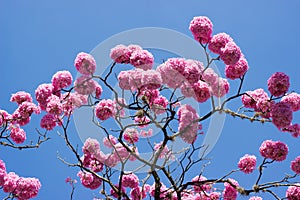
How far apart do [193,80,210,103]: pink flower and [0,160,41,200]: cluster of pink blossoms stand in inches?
122

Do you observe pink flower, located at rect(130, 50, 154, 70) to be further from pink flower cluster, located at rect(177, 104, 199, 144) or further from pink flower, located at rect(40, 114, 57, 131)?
pink flower, located at rect(40, 114, 57, 131)

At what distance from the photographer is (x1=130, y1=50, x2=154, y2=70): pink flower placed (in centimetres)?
447

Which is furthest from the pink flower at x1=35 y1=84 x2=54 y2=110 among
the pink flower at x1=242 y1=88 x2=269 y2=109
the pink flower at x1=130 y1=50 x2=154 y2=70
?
the pink flower at x1=242 y1=88 x2=269 y2=109

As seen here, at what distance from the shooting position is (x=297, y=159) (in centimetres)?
538

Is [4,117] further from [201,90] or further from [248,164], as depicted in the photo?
[248,164]

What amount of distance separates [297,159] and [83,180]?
3522 millimetres

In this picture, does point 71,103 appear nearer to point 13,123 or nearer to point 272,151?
point 13,123

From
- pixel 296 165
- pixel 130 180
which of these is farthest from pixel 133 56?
pixel 296 165

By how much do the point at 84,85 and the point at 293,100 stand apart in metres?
3.04

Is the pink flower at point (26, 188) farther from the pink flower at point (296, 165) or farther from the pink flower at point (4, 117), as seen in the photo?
the pink flower at point (296, 165)

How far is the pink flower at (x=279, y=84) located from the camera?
466 centimetres

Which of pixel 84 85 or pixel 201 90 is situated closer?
pixel 201 90

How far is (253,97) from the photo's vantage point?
4.96 meters

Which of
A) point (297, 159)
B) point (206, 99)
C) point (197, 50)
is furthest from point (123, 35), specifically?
point (297, 159)
